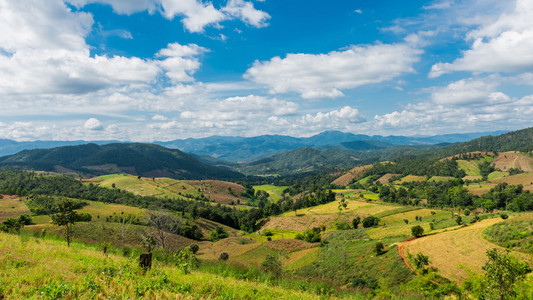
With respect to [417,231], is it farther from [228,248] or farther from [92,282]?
[92,282]

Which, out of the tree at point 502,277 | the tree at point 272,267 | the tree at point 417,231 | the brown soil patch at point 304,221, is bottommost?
the brown soil patch at point 304,221

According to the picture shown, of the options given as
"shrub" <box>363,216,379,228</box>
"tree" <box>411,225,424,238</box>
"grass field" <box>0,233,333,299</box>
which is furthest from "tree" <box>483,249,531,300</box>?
"shrub" <box>363,216,379,228</box>

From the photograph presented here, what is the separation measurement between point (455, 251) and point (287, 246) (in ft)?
178

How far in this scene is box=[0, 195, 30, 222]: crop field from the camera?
12114 cm

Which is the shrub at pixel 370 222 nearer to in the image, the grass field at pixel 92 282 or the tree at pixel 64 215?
the tree at pixel 64 215

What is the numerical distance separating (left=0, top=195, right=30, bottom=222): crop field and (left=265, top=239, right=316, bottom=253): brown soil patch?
414ft

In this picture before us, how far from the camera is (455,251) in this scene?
4694 cm

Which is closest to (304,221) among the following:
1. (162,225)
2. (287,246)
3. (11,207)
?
(287,246)

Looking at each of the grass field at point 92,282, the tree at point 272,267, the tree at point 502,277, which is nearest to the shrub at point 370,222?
the tree at point 272,267

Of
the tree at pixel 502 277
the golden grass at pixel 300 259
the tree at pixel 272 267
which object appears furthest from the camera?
the golden grass at pixel 300 259

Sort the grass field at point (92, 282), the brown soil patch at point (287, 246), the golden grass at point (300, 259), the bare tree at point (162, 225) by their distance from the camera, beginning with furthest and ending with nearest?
the brown soil patch at point (287, 246) < the golden grass at point (300, 259) < the bare tree at point (162, 225) < the grass field at point (92, 282)

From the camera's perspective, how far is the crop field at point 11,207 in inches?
4769

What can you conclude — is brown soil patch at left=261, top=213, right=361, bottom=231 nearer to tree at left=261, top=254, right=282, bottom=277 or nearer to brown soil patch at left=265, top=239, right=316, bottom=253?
brown soil patch at left=265, top=239, right=316, bottom=253

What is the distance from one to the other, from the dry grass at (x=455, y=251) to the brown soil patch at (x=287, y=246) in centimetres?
3925
